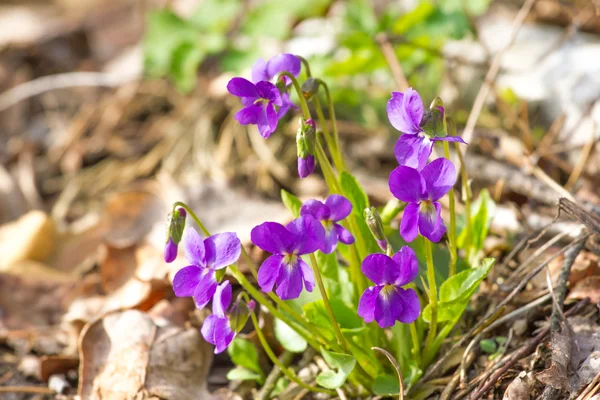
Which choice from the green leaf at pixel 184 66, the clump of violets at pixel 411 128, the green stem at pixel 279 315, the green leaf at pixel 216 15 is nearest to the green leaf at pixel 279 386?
the green stem at pixel 279 315

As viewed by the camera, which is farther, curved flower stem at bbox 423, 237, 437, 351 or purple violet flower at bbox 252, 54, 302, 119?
purple violet flower at bbox 252, 54, 302, 119

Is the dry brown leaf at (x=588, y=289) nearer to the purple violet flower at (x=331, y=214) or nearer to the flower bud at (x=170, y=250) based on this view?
the purple violet flower at (x=331, y=214)

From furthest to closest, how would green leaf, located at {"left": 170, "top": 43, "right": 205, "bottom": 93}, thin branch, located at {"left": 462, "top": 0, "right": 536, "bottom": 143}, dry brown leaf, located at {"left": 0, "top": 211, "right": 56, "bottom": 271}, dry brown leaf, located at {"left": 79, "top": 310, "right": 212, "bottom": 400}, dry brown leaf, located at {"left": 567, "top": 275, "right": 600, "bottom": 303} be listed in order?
green leaf, located at {"left": 170, "top": 43, "right": 205, "bottom": 93} < dry brown leaf, located at {"left": 0, "top": 211, "right": 56, "bottom": 271} < thin branch, located at {"left": 462, "top": 0, "right": 536, "bottom": 143} < dry brown leaf, located at {"left": 79, "top": 310, "right": 212, "bottom": 400} < dry brown leaf, located at {"left": 567, "top": 275, "right": 600, "bottom": 303}

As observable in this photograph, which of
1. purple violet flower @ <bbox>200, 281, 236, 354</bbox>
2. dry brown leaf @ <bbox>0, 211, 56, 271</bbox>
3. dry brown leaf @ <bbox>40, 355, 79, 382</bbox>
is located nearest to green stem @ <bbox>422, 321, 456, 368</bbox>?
purple violet flower @ <bbox>200, 281, 236, 354</bbox>

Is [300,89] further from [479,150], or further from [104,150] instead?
[104,150]

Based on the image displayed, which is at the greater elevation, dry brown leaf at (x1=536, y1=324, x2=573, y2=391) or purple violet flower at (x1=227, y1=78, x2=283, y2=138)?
purple violet flower at (x1=227, y1=78, x2=283, y2=138)

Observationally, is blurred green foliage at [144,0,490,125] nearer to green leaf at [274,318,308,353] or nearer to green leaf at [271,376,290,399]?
green leaf at [274,318,308,353]

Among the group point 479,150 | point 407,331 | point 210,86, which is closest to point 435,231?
point 407,331
